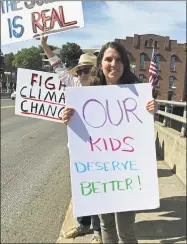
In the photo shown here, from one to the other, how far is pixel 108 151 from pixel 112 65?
629mm

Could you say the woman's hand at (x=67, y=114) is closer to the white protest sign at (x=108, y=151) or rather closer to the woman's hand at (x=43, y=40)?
the white protest sign at (x=108, y=151)

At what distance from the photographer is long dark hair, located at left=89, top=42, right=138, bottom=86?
2769mm

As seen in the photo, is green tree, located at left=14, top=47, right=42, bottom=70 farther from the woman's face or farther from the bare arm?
the woman's face

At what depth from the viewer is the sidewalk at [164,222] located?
3740 mm

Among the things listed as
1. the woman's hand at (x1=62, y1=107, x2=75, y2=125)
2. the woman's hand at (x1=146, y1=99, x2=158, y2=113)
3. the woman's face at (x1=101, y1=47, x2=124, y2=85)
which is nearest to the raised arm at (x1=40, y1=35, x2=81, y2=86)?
the woman's face at (x1=101, y1=47, x2=124, y2=85)

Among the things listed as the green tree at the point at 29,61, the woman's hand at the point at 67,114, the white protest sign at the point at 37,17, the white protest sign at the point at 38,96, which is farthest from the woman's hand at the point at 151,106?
the green tree at the point at 29,61

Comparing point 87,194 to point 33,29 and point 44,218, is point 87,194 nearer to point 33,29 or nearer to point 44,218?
point 33,29

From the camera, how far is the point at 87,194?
270 centimetres

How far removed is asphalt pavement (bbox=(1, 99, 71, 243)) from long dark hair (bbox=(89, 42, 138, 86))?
208 centimetres

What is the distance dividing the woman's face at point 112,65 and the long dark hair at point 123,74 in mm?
33

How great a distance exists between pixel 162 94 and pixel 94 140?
213ft

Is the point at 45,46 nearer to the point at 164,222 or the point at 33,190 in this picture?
the point at 164,222

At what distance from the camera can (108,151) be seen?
107 inches

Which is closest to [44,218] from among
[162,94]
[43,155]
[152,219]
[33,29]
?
[152,219]
